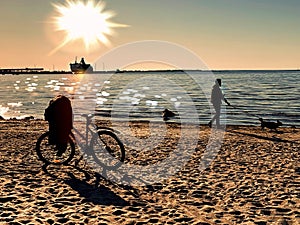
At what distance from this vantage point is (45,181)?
9.81 m

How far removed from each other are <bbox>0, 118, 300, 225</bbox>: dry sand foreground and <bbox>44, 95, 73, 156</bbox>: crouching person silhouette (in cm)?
100

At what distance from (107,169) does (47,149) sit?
2.22 meters

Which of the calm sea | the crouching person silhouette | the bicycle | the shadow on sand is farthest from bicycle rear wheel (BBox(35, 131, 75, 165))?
the calm sea

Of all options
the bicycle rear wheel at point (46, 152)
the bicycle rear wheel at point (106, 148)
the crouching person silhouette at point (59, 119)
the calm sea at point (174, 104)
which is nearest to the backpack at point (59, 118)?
the crouching person silhouette at point (59, 119)

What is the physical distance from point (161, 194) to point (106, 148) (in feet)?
8.68

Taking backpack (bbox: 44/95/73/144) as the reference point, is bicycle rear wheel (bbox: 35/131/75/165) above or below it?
below

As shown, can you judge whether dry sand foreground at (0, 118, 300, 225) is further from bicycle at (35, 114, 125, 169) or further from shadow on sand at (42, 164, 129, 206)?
bicycle at (35, 114, 125, 169)

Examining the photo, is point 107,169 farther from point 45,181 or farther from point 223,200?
point 223,200

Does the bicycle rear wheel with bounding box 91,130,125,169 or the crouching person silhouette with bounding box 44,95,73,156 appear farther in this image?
the bicycle rear wheel with bounding box 91,130,125,169

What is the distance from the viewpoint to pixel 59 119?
10.5 meters

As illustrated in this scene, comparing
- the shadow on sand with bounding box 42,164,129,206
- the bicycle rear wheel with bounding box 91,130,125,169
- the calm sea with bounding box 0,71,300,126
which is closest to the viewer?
the shadow on sand with bounding box 42,164,129,206

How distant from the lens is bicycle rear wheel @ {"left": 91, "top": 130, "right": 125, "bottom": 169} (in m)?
10.8

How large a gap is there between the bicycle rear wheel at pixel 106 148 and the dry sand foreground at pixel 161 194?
22.4 inches

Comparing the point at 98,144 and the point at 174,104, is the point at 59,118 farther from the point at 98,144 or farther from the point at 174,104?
the point at 174,104
